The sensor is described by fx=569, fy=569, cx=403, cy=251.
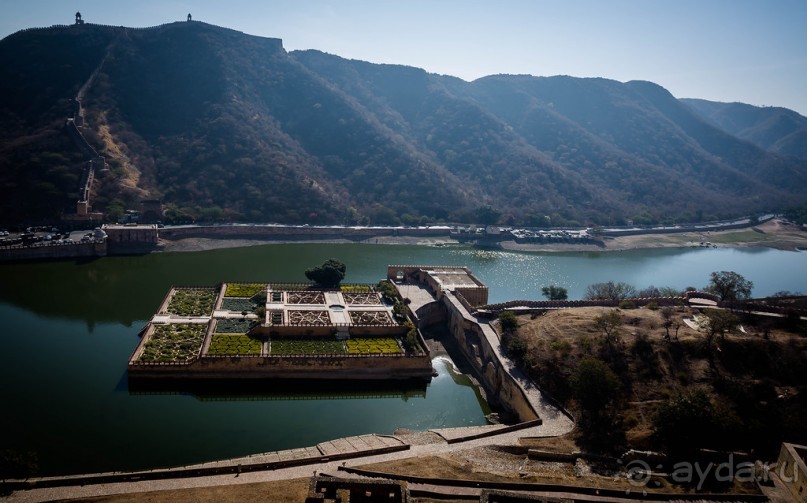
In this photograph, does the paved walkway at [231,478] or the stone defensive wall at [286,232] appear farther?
the stone defensive wall at [286,232]

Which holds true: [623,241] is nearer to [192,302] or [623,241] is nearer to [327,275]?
[327,275]

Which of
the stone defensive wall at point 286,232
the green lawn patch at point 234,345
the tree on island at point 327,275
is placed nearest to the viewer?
the green lawn patch at point 234,345

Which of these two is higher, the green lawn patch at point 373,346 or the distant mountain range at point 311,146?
the distant mountain range at point 311,146

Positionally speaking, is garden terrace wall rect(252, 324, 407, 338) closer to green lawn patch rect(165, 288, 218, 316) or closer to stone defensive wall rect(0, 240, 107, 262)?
green lawn patch rect(165, 288, 218, 316)

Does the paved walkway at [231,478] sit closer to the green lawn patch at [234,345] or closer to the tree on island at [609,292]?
the green lawn patch at [234,345]

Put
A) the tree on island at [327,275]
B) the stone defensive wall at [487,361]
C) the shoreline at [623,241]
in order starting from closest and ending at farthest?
the stone defensive wall at [487,361]
the tree on island at [327,275]
the shoreline at [623,241]

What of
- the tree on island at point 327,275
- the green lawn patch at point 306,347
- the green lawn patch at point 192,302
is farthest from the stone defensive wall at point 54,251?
the green lawn patch at point 306,347

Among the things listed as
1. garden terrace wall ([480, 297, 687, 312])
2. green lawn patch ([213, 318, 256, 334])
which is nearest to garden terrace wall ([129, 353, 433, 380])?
green lawn patch ([213, 318, 256, 334])

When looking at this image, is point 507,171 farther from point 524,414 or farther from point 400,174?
point 524,414

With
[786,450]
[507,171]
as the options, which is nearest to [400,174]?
[507,171]
